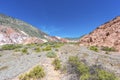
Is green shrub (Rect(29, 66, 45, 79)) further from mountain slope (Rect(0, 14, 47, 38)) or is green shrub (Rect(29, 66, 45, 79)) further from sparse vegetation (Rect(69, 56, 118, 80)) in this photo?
mountain slope (Rect(0, 14, 47, 38))

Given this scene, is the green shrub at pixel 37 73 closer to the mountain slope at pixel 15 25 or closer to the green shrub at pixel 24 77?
the green shrub at pixel 24 77

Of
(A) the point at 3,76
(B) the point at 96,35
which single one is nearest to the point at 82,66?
(A) the point at 3,76

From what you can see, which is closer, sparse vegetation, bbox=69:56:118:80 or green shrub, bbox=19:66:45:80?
sparse vegetation, bbox=69:56:118:80

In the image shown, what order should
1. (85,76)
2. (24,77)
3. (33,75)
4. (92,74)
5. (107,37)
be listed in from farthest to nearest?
(107,37)
(33,75)
(24,77)
(92,74)
(85,76)

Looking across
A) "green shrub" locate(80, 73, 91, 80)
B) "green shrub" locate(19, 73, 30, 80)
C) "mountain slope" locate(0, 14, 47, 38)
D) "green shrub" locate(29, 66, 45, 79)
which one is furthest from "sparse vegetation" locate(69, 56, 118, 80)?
"mountain slope" locate(0, 14, 47, 38)

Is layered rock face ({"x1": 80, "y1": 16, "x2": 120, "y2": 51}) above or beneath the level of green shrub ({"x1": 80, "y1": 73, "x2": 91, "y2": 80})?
above

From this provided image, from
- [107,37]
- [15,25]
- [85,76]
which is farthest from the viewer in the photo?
[15,25]

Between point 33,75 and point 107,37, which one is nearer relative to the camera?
point 33,75

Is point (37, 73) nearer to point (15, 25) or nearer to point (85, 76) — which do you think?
point (85, 76)

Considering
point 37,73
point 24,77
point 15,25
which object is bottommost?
point 24,77

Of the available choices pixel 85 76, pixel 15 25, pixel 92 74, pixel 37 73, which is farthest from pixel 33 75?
pixel 15 25

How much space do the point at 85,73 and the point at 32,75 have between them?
378cm

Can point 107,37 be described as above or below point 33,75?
above

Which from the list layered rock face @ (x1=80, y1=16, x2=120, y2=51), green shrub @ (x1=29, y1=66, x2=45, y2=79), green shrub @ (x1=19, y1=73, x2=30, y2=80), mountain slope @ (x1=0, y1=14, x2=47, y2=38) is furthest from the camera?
mountain slope @ (x1=0, y1=14, x2=47, y2=38)
